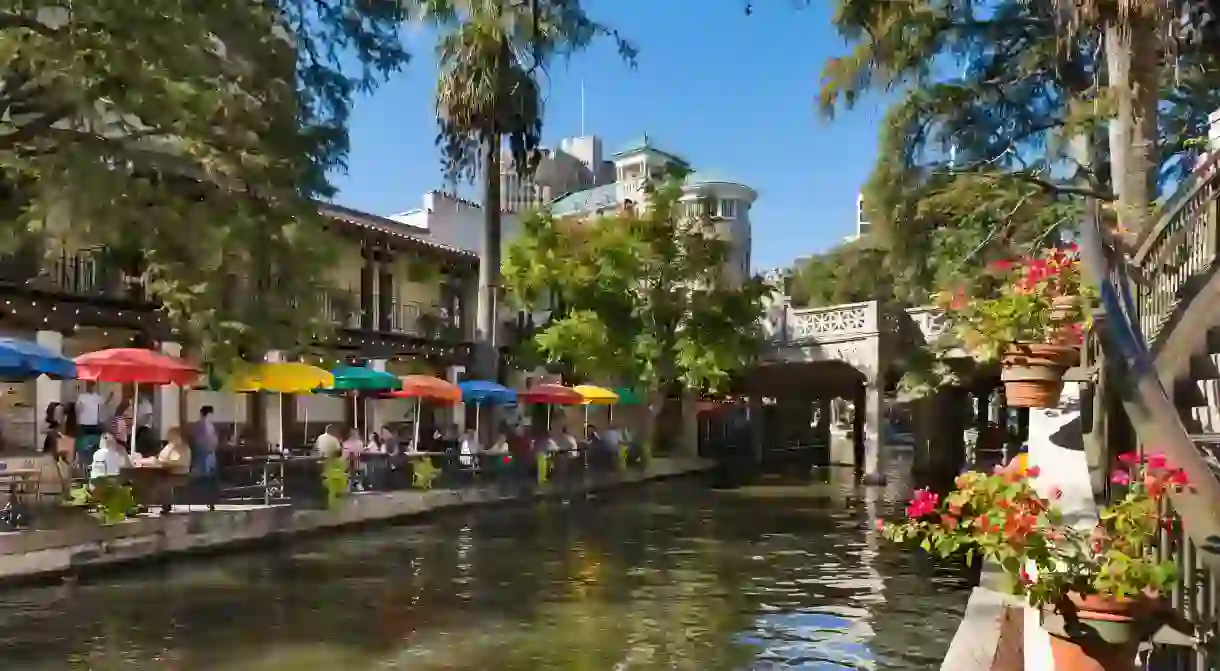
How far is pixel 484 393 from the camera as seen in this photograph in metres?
25.6

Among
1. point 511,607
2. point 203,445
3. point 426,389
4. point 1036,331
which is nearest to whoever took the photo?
point 1036,331

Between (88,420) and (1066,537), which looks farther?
(88,420)

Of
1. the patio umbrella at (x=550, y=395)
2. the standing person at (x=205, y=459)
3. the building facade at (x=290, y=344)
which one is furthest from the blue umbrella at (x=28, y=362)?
the patio umbrella at (x=550, y=395)

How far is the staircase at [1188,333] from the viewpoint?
17.0 ft

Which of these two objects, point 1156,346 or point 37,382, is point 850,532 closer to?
point 1156,346

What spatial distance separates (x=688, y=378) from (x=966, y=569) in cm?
1597

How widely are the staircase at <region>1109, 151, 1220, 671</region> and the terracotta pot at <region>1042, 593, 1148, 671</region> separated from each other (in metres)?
0.22

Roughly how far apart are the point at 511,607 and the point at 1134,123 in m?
8.93

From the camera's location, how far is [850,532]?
19.7 meters

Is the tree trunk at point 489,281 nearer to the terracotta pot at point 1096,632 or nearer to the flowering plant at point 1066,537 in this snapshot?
the flowering plant at point 1066,537

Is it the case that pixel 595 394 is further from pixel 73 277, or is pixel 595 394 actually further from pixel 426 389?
pixel 73 277

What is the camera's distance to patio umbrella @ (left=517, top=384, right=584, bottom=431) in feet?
94.1

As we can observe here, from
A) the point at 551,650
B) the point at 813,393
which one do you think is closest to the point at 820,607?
the point at 551,650

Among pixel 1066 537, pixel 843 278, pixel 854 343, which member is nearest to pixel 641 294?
pixel 854 343
